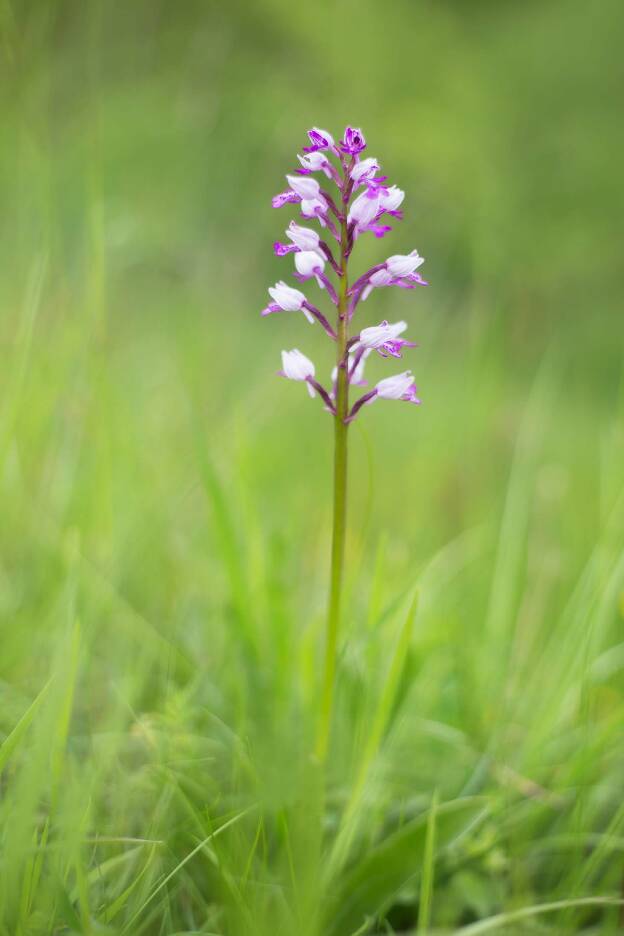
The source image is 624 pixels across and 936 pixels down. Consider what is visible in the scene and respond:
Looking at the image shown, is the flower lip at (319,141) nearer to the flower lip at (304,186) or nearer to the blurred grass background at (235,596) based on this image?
the flower lip at (304,186)

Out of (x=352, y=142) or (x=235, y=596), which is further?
(x=235, y=596)

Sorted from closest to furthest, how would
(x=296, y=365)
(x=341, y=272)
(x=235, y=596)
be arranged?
1. (x=341, y=272)
2. (x=296, y=365)
3. (x=235, y=596)

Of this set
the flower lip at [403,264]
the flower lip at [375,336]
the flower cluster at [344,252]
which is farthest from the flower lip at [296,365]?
the flower lip at [403,264]

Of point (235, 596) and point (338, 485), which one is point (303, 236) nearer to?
point (338, 485)

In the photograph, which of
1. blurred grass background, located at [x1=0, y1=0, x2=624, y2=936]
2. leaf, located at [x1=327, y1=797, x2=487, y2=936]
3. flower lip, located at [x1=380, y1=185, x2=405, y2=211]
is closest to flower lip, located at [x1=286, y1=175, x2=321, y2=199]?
flower lip, located at [x1=380, y1=185, x2=405, y2=211]

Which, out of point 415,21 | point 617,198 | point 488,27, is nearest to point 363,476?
point 617,198

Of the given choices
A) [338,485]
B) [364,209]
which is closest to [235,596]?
[338,485]

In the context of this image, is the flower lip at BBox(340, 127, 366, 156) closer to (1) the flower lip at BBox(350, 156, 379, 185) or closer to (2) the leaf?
(1) the flower lip at BBox(350, 156, 379, 185)
